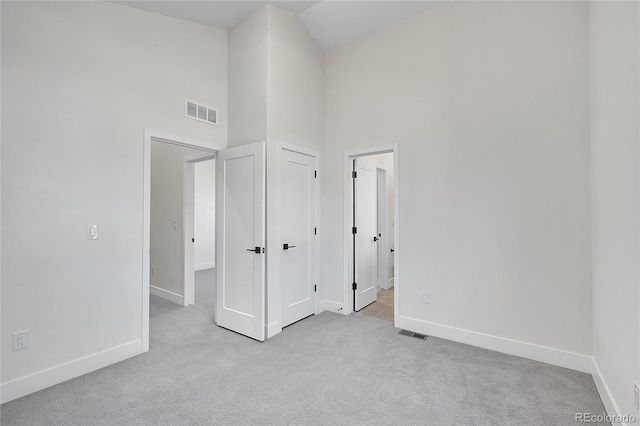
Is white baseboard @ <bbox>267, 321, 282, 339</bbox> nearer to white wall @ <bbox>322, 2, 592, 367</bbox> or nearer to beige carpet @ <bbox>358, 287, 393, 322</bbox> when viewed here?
beige carpet @ <bbox>358, 287, 393, 322</bbox>

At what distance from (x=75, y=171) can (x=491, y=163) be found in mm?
3634

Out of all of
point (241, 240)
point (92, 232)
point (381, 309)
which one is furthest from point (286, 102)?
point (381, 309)

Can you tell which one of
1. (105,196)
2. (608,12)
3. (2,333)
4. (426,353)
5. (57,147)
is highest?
(608,12)

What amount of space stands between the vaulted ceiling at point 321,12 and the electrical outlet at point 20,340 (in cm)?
284

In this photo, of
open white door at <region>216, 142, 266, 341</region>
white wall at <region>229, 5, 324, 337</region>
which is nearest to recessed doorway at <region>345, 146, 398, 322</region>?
white wall at <region>229, 5, 324, 337</region>

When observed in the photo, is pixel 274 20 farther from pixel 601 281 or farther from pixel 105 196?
pixel 601 281

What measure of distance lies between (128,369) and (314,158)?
2.87 meters

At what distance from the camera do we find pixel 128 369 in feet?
8.04

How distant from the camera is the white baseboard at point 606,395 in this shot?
69.2 inches

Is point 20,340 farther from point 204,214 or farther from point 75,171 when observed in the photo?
point 204,214

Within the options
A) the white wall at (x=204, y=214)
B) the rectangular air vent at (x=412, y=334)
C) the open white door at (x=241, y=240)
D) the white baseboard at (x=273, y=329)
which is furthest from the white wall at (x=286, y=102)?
the white wall at (x=204, y=214)

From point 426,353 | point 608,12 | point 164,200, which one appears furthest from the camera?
point 164,200

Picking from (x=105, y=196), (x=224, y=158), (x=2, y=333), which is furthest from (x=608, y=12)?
(x=2, y=333)

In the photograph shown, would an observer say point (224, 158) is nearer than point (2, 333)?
No
